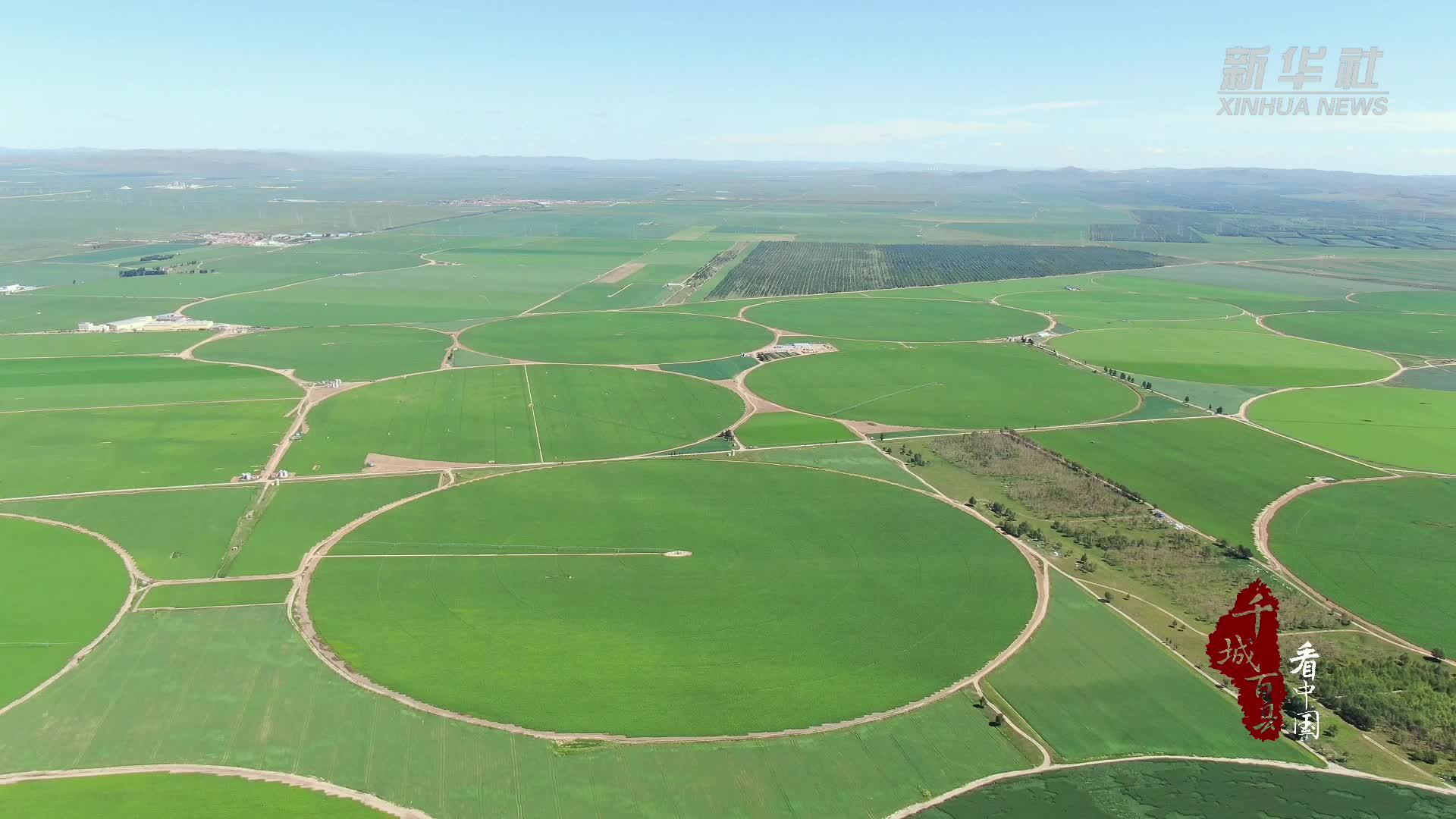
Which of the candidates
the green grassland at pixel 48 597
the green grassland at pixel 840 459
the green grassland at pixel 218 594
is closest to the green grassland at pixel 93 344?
the green grassland at pixel 48 597

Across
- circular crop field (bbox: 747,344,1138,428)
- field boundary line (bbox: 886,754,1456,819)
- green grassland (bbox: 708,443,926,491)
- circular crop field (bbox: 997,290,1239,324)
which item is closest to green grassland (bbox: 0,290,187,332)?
circular crop field (bbox: 747,344,1138,428)

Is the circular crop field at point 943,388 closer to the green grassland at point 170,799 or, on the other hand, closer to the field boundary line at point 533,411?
the field boundary line at point 533,411

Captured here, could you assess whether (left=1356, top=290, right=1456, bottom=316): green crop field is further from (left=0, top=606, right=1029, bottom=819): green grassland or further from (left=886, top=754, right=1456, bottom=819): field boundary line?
(left=0, top=606, right=1029, bottom=819): green grassland

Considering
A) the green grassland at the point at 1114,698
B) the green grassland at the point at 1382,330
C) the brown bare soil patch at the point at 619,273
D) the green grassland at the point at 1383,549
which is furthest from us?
the brown bare soil patch at the point at 619,273

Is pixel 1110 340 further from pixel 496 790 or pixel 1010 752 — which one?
pixel 496 790

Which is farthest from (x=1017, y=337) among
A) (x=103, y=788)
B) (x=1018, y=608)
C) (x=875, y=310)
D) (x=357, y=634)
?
(x=103, y=788)

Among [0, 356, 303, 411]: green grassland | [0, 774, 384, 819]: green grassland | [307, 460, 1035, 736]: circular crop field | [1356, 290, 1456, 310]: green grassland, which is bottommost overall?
[0, 774, 384, 819]: green grassland
